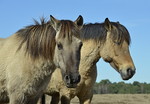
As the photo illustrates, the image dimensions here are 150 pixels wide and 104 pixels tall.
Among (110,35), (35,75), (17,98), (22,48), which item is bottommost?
(17,98)

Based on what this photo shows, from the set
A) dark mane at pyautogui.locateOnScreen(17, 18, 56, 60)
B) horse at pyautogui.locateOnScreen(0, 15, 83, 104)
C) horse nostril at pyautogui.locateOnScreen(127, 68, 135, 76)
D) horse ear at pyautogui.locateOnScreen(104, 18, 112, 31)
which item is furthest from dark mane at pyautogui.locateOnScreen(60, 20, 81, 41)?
horse ear at pyautogui.locateOnScreen(104, 18, 112, 31)

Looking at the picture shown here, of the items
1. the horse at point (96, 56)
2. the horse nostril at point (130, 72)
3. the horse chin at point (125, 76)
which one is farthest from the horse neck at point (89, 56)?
the horse nostril at point (130, 72)

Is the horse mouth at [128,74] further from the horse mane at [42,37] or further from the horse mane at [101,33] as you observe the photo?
the horse mane at [42,37]

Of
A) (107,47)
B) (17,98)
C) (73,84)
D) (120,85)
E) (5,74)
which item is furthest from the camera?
(120,85)

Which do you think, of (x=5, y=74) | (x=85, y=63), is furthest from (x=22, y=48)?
(x=85, y=63)

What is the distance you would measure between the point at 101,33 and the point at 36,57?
238 cm

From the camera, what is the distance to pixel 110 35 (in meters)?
7.96

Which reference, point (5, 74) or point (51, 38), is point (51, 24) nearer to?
point (51, 38)

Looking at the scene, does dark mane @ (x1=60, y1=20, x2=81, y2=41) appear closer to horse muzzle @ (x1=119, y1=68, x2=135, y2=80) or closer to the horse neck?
horse muzzle @ (x1=119, y1=68, x2=135, y2=80)

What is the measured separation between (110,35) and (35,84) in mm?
2578

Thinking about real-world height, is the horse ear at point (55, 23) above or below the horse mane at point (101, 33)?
below

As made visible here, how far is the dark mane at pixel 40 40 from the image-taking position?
6055 mm

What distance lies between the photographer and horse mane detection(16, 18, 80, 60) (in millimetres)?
5750

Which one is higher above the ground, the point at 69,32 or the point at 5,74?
the point at 69,32
